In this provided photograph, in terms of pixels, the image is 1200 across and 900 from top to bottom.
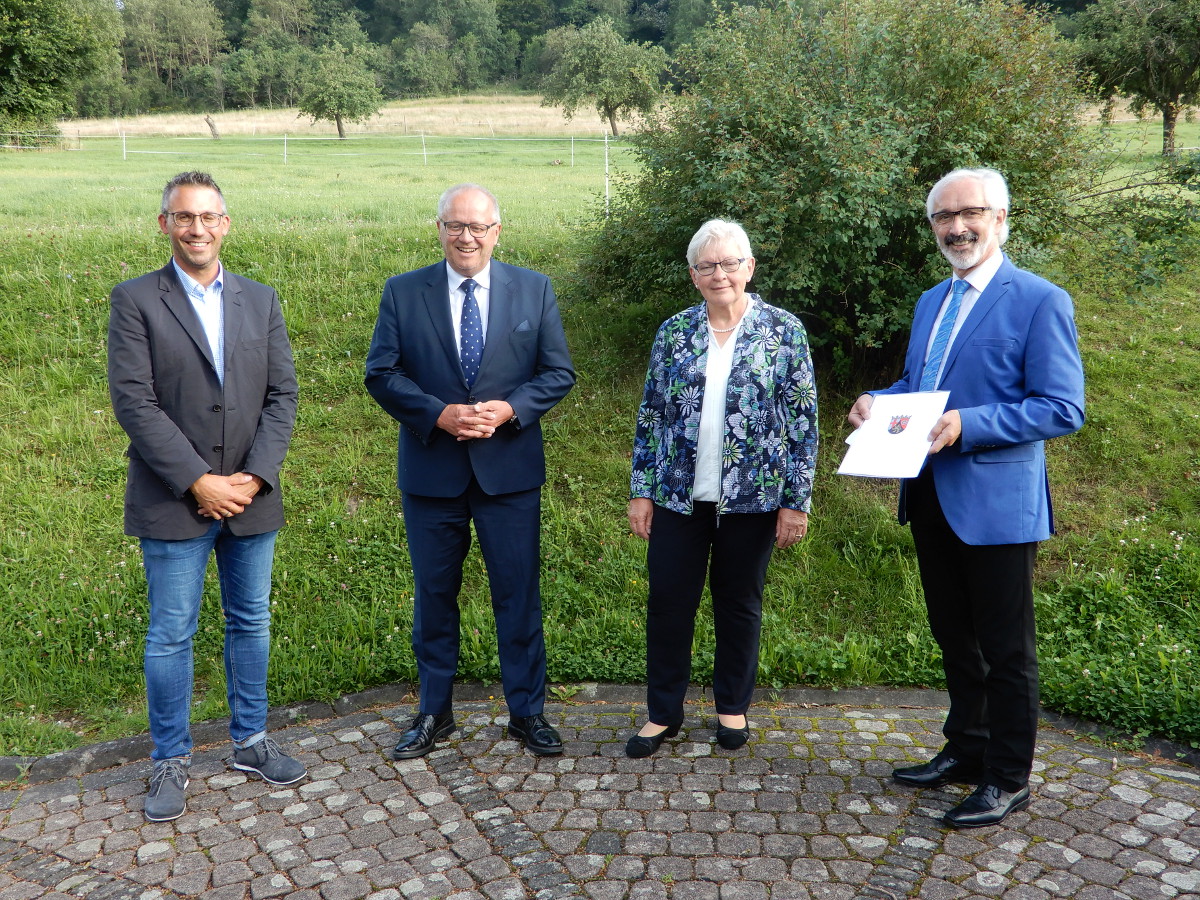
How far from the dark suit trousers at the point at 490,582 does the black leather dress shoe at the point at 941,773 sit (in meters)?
1.60

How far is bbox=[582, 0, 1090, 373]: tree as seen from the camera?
20.3ft

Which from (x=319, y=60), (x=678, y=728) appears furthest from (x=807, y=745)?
(x=319, y=60)

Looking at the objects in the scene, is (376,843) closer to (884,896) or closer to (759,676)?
(884,896)

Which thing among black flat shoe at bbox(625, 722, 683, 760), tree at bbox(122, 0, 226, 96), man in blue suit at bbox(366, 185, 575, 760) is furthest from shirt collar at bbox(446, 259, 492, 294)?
tree at bbox(122, 0, 226, 96)

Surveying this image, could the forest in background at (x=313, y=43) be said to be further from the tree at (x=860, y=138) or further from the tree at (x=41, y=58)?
the tree at (x=860, y=138)

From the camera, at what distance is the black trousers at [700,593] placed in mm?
4066

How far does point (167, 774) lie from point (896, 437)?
124 inches

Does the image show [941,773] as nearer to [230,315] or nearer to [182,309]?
[230,315]

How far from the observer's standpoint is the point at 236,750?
4137 mm

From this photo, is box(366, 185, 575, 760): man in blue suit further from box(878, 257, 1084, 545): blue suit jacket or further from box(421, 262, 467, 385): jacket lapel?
box(878, 257, 1084, 545): blue suit jacket

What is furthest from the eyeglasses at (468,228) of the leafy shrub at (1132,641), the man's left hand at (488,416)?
the leafy shrub at (1132,641)

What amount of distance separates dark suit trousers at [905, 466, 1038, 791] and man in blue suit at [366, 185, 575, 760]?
5.47 ft

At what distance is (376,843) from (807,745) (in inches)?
75.0

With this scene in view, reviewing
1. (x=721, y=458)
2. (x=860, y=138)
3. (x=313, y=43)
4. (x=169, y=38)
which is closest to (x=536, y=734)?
(x=721, y=458)
